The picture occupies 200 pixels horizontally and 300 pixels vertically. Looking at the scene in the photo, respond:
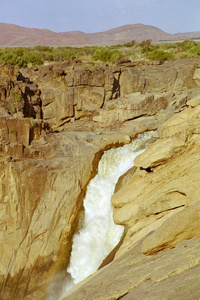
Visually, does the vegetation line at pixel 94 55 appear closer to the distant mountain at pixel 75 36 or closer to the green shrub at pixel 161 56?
the green shrub at pixel 161 56

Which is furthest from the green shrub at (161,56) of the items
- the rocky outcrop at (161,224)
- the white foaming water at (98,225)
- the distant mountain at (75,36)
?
the distant mountain at (75,36)

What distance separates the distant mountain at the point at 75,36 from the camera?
71.6 metres

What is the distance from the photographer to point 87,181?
1521 centimetres

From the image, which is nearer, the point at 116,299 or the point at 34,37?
the point at 116,299

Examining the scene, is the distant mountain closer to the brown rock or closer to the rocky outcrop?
the rocky outcrop

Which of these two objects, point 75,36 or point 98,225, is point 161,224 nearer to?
point 98,225

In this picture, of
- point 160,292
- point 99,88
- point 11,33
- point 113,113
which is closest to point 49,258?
point 160,292

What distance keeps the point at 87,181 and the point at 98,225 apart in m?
2.50

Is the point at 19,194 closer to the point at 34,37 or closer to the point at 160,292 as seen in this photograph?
the point at 160,292

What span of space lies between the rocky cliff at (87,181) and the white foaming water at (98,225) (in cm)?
41

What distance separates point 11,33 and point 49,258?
258ft

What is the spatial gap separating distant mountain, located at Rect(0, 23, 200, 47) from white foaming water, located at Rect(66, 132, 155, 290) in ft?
193

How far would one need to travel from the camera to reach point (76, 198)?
14.5 metres

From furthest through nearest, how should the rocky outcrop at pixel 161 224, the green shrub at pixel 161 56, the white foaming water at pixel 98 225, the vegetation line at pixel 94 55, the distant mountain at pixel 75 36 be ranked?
the distant mountain at pixel 75 36
the green shrub at pixel 161 56
the vegetation line at pixel 94 55
the white foaming water at pixel 98 225
the rocky outcrop at pixel 161 224
